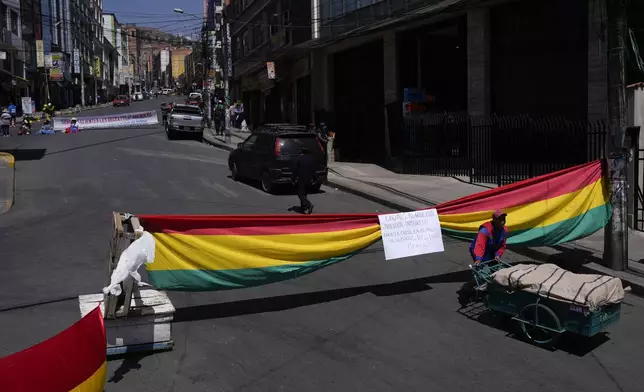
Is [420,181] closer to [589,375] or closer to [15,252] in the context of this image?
[15,252]

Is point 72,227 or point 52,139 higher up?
point 52,139

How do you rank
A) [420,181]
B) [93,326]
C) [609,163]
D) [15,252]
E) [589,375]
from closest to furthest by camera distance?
[93,326] < [589,375] < [609,163] < [15,252] < [420,181]

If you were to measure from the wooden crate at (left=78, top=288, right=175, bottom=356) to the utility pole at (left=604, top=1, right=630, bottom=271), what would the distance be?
633cm

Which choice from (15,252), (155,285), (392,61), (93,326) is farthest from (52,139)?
(93,326)

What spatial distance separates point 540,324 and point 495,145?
12.4 meters

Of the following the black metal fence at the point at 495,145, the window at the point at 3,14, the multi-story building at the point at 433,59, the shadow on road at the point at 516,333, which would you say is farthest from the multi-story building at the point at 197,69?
the shadow on road at the point at 516,333

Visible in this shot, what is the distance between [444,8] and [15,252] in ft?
47.3

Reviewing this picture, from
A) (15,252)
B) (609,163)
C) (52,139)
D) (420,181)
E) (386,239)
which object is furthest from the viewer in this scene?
(52,139)

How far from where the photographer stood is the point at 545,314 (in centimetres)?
638

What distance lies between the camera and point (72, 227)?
1302 centimetres

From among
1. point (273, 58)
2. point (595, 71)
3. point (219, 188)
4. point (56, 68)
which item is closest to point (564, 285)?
point (595, 71)

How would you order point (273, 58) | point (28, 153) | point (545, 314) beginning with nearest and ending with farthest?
point (545, 314), point (28, 153), point (273, 58)

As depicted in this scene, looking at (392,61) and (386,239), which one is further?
(392,61)

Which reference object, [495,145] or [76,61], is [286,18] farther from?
[76,61]
